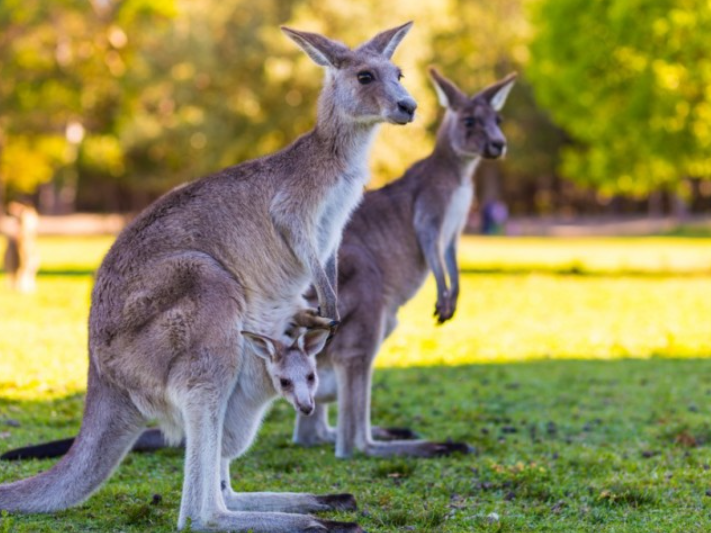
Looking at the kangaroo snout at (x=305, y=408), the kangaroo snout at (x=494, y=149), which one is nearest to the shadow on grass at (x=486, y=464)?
the kangaroo snout at (x=305, y=408)

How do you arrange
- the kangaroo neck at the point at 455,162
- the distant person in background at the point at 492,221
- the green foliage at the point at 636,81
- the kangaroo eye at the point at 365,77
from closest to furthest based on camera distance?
the kangaroo eye at the point at 365,77
the kangaroo neck at the point at 455,162
the green foliage at the point at 636,81
the distant person in background at the point at 492,221

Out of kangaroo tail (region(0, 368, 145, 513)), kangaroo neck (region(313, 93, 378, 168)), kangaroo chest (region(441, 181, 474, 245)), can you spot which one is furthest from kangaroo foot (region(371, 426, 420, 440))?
kangaroo tail (region(0, 368, 145, 513))

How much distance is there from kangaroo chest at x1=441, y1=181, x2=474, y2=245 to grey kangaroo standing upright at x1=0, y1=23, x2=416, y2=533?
61.0 inches

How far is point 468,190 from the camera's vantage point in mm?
6367

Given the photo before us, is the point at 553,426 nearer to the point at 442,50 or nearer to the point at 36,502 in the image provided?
the point at 36,502

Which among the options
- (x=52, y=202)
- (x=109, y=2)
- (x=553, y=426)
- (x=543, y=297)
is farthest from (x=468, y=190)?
(x=52, y=202)

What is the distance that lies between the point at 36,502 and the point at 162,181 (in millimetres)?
33666

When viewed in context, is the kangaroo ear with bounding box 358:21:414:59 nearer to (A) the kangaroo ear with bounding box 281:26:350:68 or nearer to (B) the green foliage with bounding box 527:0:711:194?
(A) the kangaroo ear with bounding box 281:26:350:68

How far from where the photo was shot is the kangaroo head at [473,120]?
627cm

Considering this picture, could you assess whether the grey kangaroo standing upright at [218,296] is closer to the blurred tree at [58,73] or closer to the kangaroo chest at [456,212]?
the kangaroo chest at [456,212]

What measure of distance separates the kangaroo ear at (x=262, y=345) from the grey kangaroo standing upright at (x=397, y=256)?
3.97 feet

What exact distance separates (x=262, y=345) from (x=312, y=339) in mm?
367

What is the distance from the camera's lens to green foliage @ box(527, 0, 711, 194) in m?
17.3

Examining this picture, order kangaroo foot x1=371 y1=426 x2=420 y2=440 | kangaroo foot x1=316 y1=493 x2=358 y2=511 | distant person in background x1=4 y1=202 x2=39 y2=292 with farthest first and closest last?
distant person in background x1=4 y1=202 x2=39 y2=292 → kangaroo foot x1=371 y1=426 x2=420 y2=440 → kangaroo foot x1=316 y1=493 x2=358 y2=511
